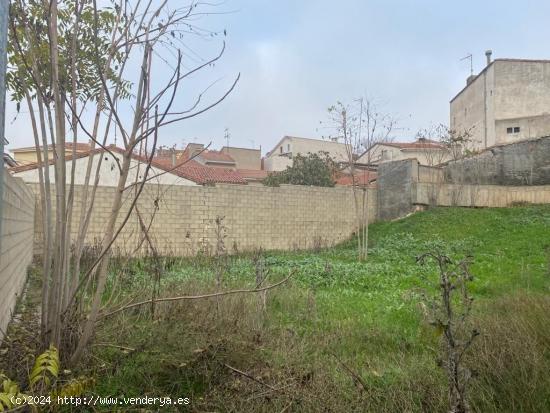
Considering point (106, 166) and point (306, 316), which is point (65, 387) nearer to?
point (306, 316)

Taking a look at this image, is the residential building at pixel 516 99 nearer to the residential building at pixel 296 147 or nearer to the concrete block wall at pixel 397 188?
the concrete block wall at pixel 397 188

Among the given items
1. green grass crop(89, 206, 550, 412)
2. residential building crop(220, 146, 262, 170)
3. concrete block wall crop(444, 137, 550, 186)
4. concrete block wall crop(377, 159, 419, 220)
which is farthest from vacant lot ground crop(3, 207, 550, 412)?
residential building crop(220, 146, 262, 170)

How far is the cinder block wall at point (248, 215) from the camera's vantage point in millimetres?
11143

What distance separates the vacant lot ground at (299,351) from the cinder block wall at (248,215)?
613 cm

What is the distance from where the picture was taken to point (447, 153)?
2081cm

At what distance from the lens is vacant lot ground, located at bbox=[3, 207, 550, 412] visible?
89.4 inches

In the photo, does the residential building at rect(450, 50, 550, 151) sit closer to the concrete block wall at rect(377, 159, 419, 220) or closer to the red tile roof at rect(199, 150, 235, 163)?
the concrete block wall at rect(377, 159, 419, 220)

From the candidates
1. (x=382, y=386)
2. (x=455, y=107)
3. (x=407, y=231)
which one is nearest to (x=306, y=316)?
(x=382, y=386)

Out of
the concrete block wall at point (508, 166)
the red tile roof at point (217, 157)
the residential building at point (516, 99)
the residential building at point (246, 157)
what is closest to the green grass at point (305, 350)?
the concrete block wall at point (508, 166)

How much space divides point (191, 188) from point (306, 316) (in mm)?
8079

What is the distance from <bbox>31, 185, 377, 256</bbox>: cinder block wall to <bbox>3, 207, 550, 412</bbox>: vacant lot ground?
613 centimetres

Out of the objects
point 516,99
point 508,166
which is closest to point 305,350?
point 508,166

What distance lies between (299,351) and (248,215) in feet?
32.4

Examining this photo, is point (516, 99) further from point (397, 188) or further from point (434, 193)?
point (397, 188)
